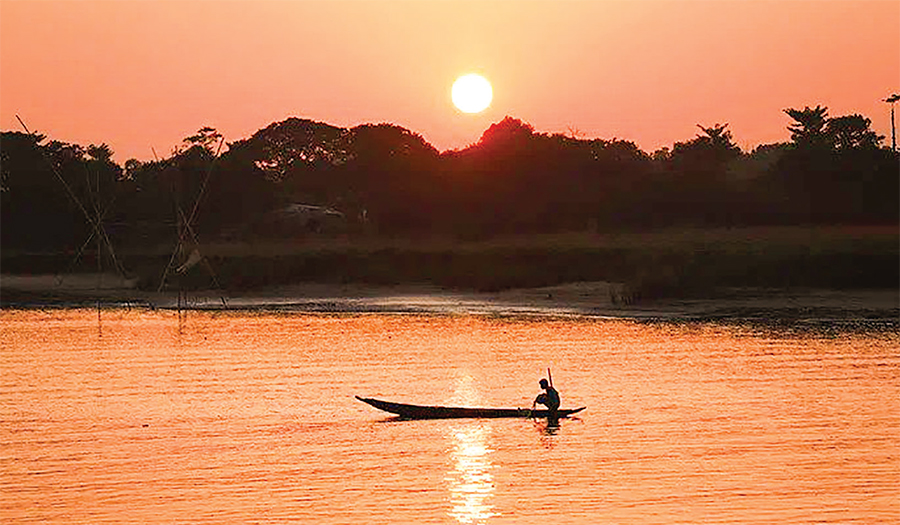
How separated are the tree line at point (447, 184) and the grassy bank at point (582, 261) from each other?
4.22m

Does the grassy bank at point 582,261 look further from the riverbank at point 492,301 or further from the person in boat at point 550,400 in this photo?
the person in boat at point 550,400

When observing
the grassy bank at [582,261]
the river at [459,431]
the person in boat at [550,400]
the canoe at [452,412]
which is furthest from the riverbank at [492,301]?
the person in boat at [550,400]

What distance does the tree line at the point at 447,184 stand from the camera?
75.4 m

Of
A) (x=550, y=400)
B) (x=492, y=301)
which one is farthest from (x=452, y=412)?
(x=492, y=301)

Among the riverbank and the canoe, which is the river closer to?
the canoe

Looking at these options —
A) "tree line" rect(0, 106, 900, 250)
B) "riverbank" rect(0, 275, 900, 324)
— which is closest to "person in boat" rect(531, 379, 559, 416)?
"riverbank" rect(0, 275, 900, 324)

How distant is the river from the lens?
71.3 feet

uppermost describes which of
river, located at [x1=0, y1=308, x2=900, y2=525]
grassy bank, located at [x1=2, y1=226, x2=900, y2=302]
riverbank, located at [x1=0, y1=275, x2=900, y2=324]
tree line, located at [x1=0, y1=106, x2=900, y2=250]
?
tree line, located at [x1=0, y1=106, x2=900, y2=250]

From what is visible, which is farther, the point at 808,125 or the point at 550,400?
the point at 808,125

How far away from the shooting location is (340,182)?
108688 millimetres

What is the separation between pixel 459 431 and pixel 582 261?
127 feet

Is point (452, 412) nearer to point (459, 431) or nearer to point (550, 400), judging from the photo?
point (459, 431)

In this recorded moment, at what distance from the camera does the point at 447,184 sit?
87.8 m

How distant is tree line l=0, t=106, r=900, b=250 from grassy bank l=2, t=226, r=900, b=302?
166 inches
